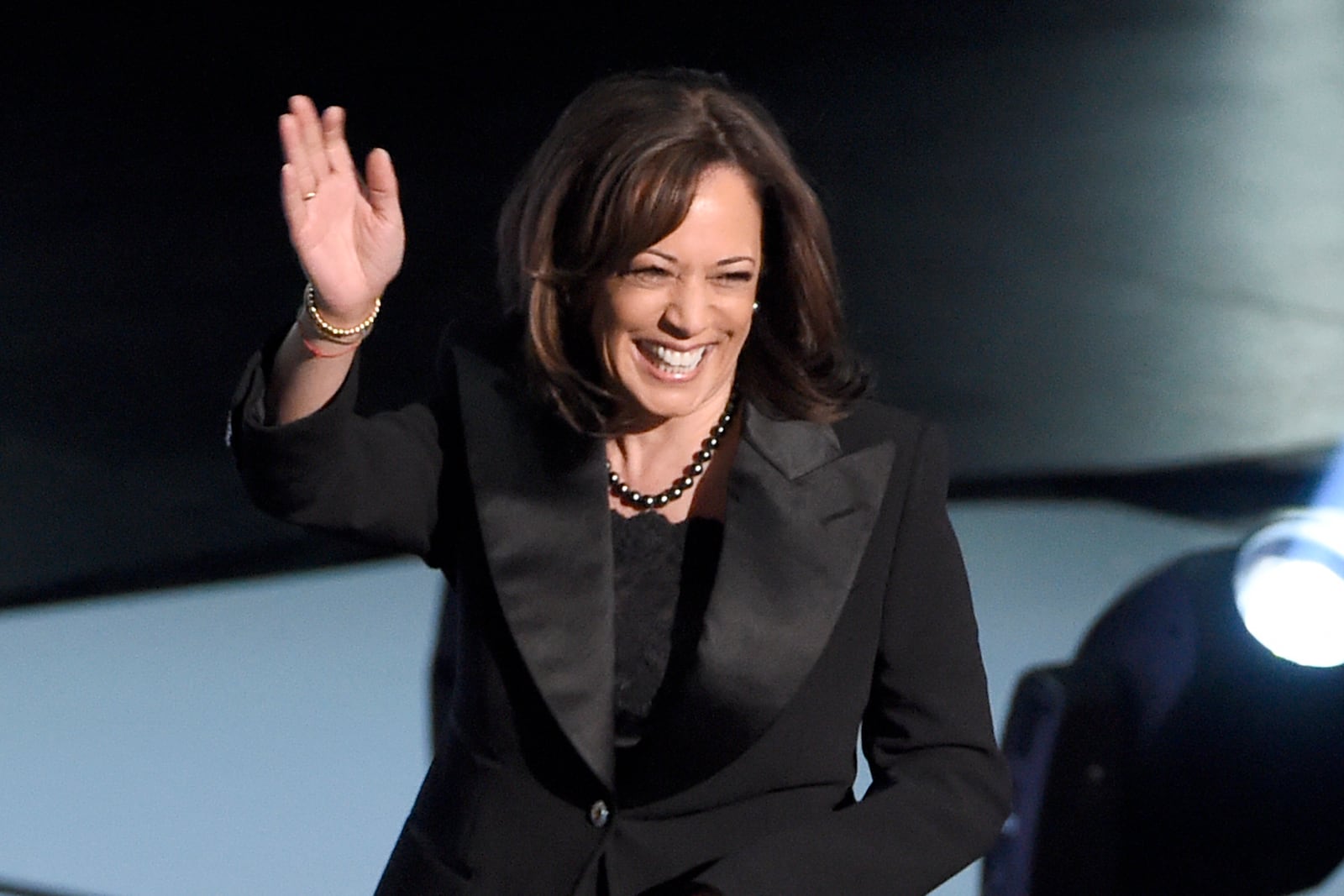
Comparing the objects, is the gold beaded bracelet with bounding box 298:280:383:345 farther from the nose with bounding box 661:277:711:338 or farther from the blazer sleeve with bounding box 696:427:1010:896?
the blazer sleeve with bounding box 696:427:1010:896

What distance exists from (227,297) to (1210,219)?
274 centimetres

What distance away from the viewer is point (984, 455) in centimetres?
435

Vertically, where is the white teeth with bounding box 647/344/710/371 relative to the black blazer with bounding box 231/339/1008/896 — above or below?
above

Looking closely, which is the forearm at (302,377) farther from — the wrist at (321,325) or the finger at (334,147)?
the finger at (334,147)

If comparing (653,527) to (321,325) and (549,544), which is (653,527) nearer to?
(549,544)

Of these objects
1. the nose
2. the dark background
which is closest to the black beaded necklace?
the nose

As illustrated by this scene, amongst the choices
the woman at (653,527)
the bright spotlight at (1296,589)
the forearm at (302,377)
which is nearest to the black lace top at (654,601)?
the woman at (653,527)

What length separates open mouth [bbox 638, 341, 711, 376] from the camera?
158 cm

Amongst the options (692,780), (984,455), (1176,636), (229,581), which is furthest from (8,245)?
(692,780)

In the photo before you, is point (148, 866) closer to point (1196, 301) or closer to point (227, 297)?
point (227, 297)

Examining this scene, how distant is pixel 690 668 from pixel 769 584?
0.09 m

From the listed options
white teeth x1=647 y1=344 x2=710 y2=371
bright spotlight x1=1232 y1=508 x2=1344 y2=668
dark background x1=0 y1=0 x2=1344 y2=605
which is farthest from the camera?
dark background x1=0 y1=0 x2=1344 y2=605

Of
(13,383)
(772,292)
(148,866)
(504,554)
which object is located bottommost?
(148,866)

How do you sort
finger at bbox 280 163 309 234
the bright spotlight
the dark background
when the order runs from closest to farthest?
finger at bbox 280 163 309 234 → the bright spotlight → the dark background
